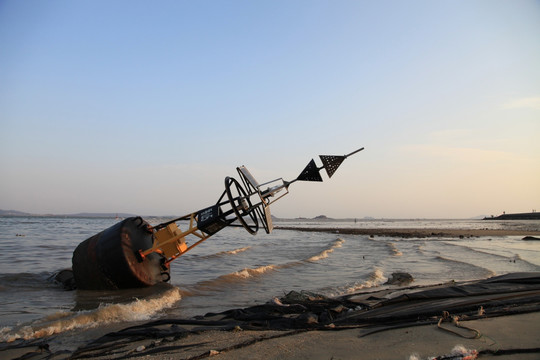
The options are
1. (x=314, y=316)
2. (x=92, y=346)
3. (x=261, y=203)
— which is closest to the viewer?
(x=92, y=346)

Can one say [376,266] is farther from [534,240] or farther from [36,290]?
[534,240]

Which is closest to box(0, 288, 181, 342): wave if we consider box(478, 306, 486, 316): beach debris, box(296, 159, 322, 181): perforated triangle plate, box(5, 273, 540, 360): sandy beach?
box(5, 273, 540, 360): sandy beach

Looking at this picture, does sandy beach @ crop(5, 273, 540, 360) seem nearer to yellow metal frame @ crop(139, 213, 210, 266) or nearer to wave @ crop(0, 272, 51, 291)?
yellow metal frame @ crop(139, 213, 210, 266)

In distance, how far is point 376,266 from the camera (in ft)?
51.1

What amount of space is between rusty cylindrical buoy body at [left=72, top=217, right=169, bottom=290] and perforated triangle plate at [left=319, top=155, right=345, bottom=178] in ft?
15.9

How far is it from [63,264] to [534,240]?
1185 inches

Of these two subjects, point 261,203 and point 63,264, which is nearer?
point 261,203

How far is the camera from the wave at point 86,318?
19.2 ft

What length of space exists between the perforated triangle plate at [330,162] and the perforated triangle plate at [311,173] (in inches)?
8.0

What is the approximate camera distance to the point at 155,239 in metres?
9.21

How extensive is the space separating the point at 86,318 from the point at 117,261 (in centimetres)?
196

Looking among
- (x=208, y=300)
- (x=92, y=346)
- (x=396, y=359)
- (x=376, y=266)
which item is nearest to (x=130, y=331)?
(x=92, y=346)

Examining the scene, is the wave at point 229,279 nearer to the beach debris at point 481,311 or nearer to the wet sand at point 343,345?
the wet sand at point 343,345

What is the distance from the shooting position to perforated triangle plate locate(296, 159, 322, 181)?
7852 mm
